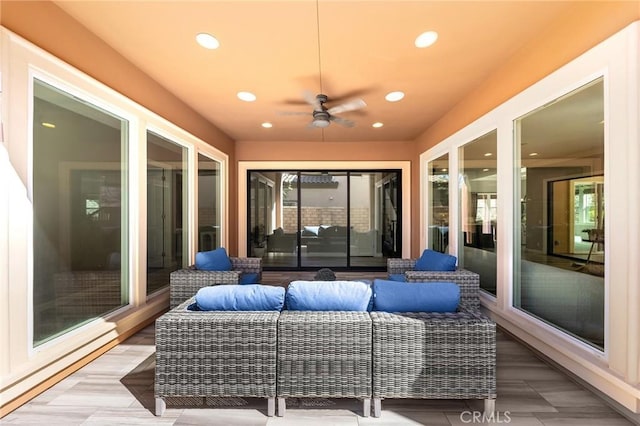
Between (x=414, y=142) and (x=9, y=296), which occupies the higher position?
(x=414, y=142)

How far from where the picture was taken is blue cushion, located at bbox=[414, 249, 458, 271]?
139 inches

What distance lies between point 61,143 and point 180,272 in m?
1.74

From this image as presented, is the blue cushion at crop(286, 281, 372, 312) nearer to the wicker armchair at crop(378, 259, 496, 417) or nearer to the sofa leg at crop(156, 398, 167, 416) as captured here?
the wicker armchair at crop(378, 259, 496, 417)

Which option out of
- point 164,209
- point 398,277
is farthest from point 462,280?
point 164,209

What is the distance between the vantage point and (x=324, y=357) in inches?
70.6

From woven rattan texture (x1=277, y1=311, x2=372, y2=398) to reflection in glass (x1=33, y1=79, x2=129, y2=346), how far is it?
1.87 meters

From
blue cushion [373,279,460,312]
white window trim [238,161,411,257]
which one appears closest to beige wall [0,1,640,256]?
white window trim [238,161,411,257]

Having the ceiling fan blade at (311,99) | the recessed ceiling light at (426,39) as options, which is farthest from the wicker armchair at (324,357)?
the ceiling fan blade at (311,99)

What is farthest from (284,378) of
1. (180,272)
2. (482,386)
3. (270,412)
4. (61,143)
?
(61,143)

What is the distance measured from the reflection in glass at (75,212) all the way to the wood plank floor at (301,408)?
492 millimetres

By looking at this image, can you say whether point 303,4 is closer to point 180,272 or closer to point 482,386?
point 482,386

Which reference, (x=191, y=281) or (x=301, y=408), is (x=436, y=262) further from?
(x=191, y=281)

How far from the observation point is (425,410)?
1922mm

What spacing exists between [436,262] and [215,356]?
9.33 ft
